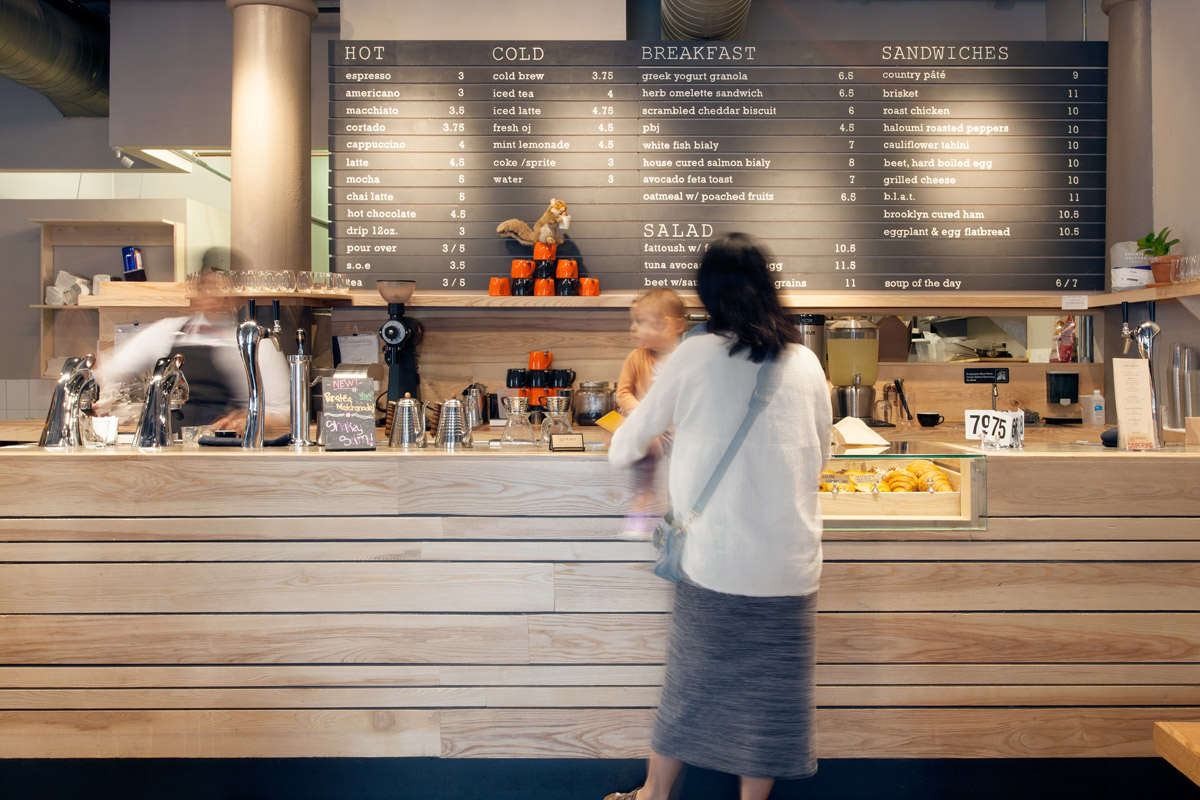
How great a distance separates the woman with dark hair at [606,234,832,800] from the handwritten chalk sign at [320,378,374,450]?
922 mm

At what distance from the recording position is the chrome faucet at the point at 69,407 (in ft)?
7.76

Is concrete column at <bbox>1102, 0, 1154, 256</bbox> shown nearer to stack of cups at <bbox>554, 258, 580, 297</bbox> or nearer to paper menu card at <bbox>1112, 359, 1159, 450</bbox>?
paper menu card at <bbox>1112, 359, 1159, 450</bbox>

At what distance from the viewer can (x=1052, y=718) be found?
87.1 inches

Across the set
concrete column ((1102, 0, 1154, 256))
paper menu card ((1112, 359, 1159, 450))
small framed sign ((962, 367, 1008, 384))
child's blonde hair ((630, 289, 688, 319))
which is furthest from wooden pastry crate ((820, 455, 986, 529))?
concrete column ((1102, 0, 1154, 256))

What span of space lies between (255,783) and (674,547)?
149 cm

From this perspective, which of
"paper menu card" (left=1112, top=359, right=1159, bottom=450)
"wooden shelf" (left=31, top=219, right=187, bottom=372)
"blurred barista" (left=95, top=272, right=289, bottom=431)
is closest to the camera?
"paper menu card" (left=1112, top=359, right=1159, bottom=450)

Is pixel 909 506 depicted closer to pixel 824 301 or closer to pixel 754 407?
pixel 754 407

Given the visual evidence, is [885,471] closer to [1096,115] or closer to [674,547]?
[674,547]

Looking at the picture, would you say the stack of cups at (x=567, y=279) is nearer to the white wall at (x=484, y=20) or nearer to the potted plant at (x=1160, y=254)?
the white wall at (x=484, y=20)

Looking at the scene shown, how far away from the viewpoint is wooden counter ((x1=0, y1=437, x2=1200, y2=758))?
219 cm

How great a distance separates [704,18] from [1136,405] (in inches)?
102

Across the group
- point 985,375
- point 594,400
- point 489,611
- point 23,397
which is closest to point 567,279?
point 594,400

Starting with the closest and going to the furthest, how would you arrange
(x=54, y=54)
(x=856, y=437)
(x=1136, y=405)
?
(x=1136, y=405) → (x=856, y=437) → (x=54, y=54)

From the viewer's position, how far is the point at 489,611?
2195 millimetres
